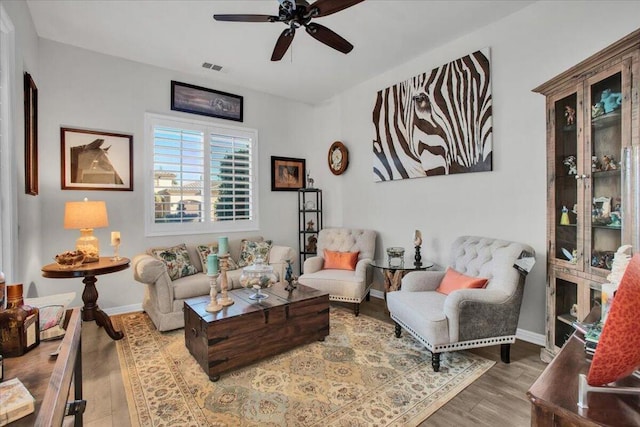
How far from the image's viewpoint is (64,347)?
1166mm

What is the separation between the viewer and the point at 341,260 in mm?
4039

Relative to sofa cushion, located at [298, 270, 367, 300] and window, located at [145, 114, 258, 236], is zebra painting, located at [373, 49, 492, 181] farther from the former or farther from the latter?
window, located at [145, 114, 258, 236]

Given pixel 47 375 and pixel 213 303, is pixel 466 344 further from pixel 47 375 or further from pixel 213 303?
pixel 47 375

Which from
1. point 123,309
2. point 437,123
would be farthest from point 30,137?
point 437,123

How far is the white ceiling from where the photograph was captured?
280cm

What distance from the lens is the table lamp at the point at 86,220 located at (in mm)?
2904

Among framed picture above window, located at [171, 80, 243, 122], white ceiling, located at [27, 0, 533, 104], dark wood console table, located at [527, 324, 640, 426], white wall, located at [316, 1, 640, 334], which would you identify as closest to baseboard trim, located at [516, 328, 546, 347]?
white wall, located at [316, 1, 640, 334]

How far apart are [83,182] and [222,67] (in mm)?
2133

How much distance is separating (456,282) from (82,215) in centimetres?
349

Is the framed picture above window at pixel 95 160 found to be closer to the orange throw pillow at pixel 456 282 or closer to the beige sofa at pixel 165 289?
the beige sofa at pixel 165 289

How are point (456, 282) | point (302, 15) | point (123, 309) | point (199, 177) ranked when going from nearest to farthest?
point (302, 15), point (456, 282), point (123, 309), point (199, 177)

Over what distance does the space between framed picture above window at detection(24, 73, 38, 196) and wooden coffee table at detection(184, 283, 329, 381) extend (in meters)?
1.78

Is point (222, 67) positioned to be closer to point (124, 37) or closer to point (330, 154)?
point (124, 37)

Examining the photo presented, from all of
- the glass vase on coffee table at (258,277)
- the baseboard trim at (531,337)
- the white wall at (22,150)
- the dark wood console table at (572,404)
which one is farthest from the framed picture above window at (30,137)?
the baseboard trim at (531,337)
